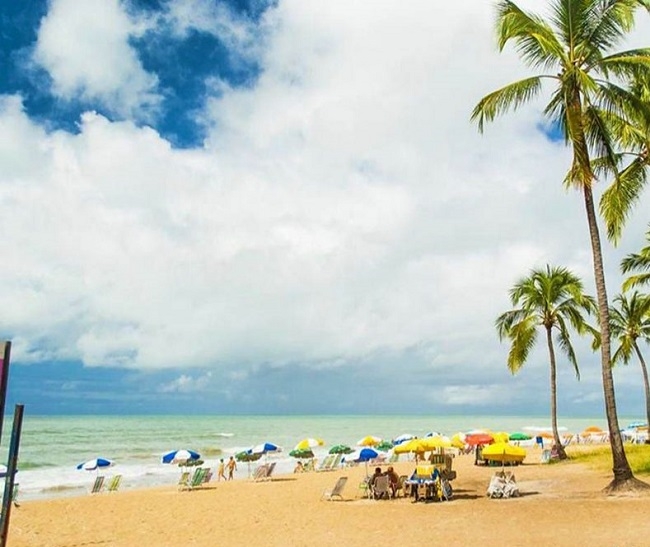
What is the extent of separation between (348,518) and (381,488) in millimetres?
2695

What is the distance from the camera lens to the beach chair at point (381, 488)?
53.1 ft

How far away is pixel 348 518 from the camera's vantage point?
13695 millimetres

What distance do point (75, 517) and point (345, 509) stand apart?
6.80 meters

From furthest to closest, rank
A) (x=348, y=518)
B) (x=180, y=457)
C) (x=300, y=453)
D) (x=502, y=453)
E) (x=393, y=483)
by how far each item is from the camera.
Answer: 1. (x=300, y=453)
2. (x=180, y=457)
3. (x=502, y=453)
4. (x=393, y=483)
5. (x=348, y=518)

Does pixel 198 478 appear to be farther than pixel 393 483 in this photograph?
Yes

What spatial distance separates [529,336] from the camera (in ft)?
82.4

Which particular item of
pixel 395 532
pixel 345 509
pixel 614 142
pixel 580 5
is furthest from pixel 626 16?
pixel 345 509

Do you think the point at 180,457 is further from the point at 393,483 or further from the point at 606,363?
the point at 606,363

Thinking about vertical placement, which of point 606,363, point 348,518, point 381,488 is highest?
point 606,363

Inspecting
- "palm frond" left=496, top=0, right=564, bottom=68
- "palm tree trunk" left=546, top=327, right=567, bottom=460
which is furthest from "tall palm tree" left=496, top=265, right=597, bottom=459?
"palm frond" left=496, top=0, right=564, bottom=68

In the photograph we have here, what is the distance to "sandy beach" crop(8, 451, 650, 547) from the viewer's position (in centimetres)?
1090

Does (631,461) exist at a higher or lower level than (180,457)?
higher

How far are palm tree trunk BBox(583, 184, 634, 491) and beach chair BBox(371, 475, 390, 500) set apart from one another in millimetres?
5143

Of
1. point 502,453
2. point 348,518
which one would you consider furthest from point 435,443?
point 348,518
